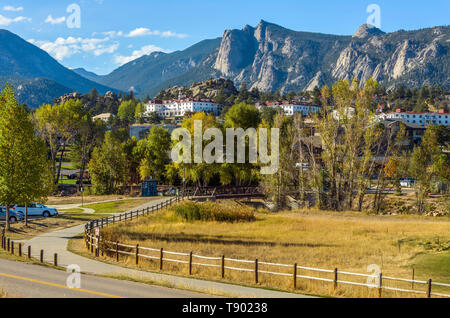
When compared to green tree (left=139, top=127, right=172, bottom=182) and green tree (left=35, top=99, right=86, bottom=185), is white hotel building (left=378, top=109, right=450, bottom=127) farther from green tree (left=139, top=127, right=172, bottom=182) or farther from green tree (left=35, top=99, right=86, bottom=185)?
green tree (left=35, top=99, right=86, bottom=185)

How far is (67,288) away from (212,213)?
35581 mm

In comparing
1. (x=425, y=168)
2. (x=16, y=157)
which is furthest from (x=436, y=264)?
(x=425, y=168)

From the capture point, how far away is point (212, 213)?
5338 centimetres

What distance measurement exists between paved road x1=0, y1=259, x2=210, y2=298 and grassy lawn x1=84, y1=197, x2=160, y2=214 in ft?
121

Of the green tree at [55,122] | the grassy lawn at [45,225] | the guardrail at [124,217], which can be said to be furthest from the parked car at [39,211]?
the green tree at [55,122]

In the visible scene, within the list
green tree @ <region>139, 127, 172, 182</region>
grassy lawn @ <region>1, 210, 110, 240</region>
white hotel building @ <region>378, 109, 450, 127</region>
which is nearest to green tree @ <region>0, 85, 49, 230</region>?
grassy lawn @ <region>1, 210, 110, 240</region>

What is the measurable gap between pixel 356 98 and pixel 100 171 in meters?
46.6

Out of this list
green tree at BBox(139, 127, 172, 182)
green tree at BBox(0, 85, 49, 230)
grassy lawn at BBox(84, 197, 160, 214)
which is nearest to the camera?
green tree at BBox(0, 85, 49, 230)

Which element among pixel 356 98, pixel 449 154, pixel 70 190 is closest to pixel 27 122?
pixel 356 98

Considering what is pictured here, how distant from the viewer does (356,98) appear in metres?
61.6
